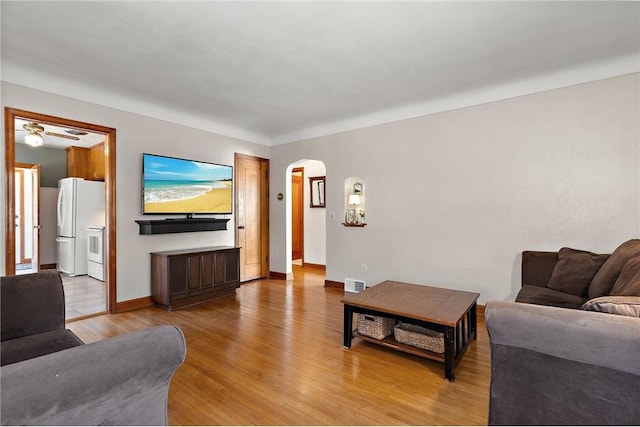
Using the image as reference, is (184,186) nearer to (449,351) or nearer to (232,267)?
(232,267)

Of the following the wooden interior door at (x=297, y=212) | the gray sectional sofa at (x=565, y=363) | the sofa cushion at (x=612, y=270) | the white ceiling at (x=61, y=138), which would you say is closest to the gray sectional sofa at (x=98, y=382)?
the gray sectional sofa at (x=565, y=363)

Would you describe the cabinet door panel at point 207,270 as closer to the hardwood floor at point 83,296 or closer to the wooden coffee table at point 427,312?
the hardwood floor at point 83,296

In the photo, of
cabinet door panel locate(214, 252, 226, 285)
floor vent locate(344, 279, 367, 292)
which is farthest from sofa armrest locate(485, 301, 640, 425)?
cabinet door panel locate(214, 252, 226, 285)

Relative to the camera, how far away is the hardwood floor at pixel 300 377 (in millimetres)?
1780

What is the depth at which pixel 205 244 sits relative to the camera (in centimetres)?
464

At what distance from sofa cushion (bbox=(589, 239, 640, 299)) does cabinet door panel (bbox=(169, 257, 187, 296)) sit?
403 centimetres

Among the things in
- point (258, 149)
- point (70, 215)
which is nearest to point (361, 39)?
point (258, 149)

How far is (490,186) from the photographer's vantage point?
3508mm

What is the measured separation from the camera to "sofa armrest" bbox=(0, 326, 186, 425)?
2.36 feet

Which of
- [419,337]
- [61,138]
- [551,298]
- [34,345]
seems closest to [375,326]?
[419,337]

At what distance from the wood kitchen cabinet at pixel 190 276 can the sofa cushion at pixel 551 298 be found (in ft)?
11.4

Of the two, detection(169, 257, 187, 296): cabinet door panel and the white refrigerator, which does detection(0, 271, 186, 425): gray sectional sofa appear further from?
the white refrigerator

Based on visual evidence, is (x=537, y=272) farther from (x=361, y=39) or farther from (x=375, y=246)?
(x=361, y=39)

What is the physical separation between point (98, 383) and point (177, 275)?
3.16m
